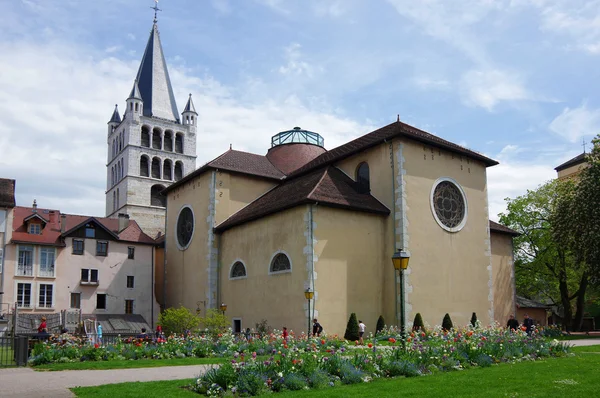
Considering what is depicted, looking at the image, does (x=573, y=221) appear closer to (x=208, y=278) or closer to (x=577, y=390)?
(x=208, y=278)

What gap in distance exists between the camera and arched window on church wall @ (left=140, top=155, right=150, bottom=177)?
67625 mm

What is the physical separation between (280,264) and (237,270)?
4.55 meters

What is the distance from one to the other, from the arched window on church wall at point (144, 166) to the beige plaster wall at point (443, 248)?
45.5m

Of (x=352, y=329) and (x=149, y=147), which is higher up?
(x=149, y=147)

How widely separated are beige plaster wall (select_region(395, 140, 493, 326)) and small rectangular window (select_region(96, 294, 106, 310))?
891 inches

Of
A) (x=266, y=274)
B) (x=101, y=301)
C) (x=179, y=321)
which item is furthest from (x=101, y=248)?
(x=266, y=274)

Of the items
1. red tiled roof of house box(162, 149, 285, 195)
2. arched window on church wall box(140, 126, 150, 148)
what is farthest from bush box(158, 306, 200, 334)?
arched window on church wall box(140, 126, 150, 148)

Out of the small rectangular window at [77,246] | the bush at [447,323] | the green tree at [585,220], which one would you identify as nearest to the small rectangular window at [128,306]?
the small rectangular window at [77,246]

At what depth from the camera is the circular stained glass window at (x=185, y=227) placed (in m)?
36.6

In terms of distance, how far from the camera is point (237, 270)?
31.3m

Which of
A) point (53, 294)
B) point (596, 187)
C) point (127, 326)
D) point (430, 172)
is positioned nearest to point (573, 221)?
point (596, 187)

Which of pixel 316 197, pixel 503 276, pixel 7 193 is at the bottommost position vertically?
pixel 503 276

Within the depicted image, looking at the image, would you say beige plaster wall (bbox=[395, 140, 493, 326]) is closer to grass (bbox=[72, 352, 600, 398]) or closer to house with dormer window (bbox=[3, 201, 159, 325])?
grass (bbox=[72, 352, 600, 398])

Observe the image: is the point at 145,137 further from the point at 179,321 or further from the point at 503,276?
the point at 503,276
